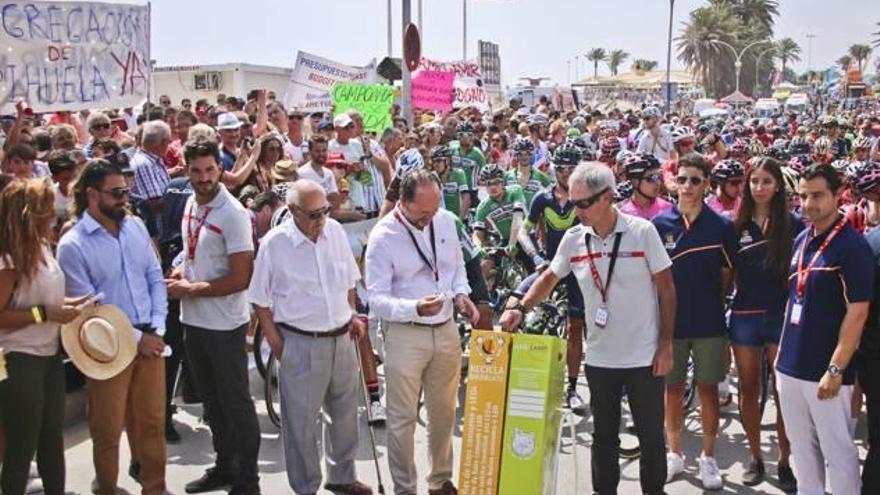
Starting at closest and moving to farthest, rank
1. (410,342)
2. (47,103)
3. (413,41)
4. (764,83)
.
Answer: (410,342) < (47,103) < (413,41) < (764,83)

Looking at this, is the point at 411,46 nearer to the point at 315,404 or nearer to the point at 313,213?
the point at 313,213

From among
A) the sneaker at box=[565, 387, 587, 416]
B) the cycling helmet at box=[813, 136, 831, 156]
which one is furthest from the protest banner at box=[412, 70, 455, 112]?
the sneaker at box=[565, 387, 587, 416]

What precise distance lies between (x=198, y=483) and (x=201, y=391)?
63 centimetres

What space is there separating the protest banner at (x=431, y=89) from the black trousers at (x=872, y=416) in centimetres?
1335

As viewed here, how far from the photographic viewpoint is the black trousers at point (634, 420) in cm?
519

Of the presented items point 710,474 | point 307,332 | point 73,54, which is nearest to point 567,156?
point 710,474

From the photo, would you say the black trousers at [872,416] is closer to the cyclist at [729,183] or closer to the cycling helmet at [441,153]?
the cyclist at [729,183]

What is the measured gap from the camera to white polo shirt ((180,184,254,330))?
5.64 m

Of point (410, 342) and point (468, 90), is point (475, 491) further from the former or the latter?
point (468, 90)

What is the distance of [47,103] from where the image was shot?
30.9 feet

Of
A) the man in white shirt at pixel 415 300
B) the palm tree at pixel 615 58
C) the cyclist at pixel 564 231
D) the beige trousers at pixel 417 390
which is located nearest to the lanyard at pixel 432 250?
the man in white shirt at pixel 415 300

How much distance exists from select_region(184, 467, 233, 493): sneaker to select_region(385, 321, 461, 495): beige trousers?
126 cm

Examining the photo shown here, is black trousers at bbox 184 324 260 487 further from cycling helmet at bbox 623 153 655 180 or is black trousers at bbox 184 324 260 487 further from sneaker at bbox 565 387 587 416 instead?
cycling helmet at bbox 623 153 655 180

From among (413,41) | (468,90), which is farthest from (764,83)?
(413,41)
